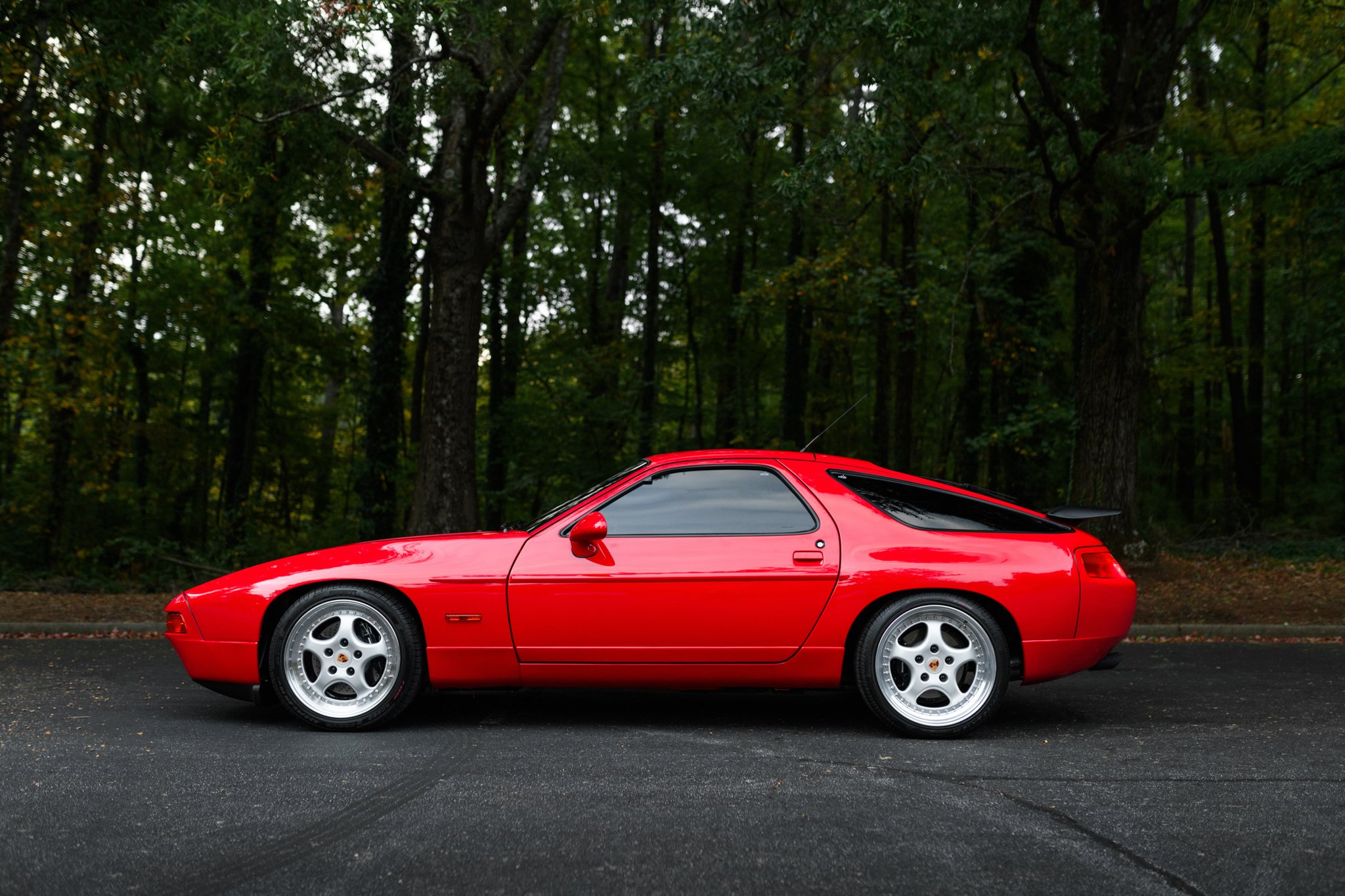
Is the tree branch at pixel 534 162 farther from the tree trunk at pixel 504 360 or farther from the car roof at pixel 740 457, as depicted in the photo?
the tree trunk at pixel 504 360

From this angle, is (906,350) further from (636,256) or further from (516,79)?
(516,79)

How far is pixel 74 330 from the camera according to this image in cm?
1709

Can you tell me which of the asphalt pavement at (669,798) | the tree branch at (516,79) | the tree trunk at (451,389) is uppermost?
the tree branch at (516,79)

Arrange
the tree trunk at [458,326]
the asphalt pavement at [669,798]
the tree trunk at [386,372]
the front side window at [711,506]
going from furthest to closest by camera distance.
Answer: the tree trunk at [386,372] < the tree trunk at [458,326] < the front side window at [711,506] < the asphalt pavement at [669,798]

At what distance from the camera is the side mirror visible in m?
5.04

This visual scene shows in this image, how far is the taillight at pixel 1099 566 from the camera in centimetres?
518

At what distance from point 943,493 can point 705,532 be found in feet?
4.25

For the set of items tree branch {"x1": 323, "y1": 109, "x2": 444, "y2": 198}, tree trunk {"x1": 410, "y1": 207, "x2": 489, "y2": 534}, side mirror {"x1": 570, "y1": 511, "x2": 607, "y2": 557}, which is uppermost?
tree branch {"x1": 323, "y1": 109, "x2": 444, "y2": 198}

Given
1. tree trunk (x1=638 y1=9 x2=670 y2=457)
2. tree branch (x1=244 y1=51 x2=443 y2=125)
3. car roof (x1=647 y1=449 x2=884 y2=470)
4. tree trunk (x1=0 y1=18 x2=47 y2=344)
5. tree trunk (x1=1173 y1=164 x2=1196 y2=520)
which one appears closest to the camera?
car roof (x1=647 y1=449 x2=884 y2=470)

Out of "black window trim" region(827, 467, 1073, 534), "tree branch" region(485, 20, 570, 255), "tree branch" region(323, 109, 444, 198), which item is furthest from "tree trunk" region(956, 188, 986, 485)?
"black window trim" region(827, 467, 1073, 534)

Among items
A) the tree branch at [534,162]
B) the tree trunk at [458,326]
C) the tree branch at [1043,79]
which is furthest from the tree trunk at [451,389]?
the tree branch at [1043,79]

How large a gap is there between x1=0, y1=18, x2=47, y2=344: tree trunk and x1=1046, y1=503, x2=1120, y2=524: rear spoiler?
15258mm

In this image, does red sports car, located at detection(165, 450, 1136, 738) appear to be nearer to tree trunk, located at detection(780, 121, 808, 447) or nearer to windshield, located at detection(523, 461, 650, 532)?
windshield, located at detection(523, 461, 650, 532)

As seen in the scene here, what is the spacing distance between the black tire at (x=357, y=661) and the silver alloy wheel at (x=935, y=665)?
2315 mm
